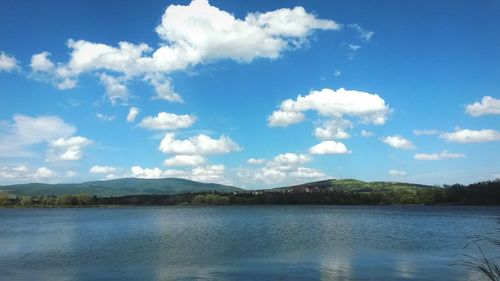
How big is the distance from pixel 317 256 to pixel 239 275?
11.8 m

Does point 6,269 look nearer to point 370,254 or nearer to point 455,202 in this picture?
point 370,254

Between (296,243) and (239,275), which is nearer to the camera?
(239,275)

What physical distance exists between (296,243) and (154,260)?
18.7 metres

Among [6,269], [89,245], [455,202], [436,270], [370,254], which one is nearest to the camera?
[436,270]

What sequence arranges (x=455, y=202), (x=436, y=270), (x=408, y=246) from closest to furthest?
(x=436, y=270) < (x=408, y=246) < (x=455, y=202)

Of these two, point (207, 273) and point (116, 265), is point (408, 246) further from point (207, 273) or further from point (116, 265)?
point (116, 265)

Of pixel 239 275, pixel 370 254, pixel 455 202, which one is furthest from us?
pixel 455 202

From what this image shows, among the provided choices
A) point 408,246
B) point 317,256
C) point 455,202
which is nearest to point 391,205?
point 455,202

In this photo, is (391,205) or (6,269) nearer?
(6,269)

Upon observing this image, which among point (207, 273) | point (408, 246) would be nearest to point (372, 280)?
point (207, 273)

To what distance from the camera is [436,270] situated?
33000 millimetres

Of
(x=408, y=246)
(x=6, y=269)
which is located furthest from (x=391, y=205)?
(x=6, y=269)

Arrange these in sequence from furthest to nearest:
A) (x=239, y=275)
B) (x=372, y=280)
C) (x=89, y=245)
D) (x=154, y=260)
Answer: (x=89, y=245) < (x=154, y=260) < (x=239, y=275) < (x=372, y=280)

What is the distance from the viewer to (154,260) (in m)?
39.5
